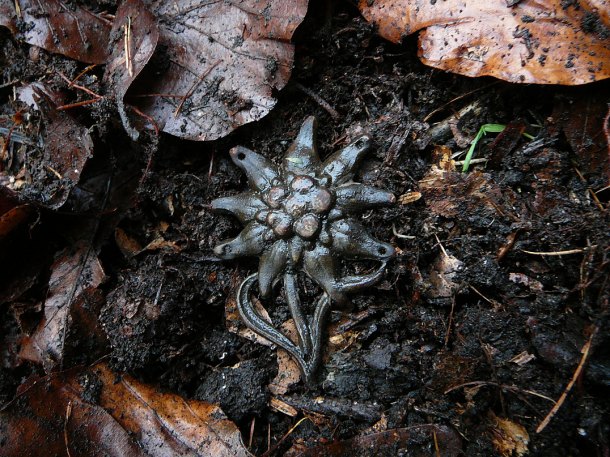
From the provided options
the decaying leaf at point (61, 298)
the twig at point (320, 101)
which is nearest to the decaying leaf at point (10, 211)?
the decaying leaf at point (61, 298)

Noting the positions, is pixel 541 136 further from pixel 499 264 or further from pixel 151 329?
pixel 151 329

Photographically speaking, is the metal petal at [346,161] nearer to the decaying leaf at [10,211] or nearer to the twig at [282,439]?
the twig at [282,439]

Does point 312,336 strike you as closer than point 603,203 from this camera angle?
No

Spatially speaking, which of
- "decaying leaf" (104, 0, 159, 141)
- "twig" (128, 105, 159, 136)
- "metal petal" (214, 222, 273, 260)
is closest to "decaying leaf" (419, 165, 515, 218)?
"metal petal" (214, 222, 273, 260)

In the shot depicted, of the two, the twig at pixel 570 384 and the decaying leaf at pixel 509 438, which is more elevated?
the twig at pixel 570 384

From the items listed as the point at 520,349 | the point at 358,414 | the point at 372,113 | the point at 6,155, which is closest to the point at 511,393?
the point at 520,349

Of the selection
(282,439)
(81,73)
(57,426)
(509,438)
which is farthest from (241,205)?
(509,438)

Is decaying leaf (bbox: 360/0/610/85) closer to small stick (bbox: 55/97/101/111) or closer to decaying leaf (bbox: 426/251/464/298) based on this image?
decaying leaf (bbox: 426/251/464/298)
